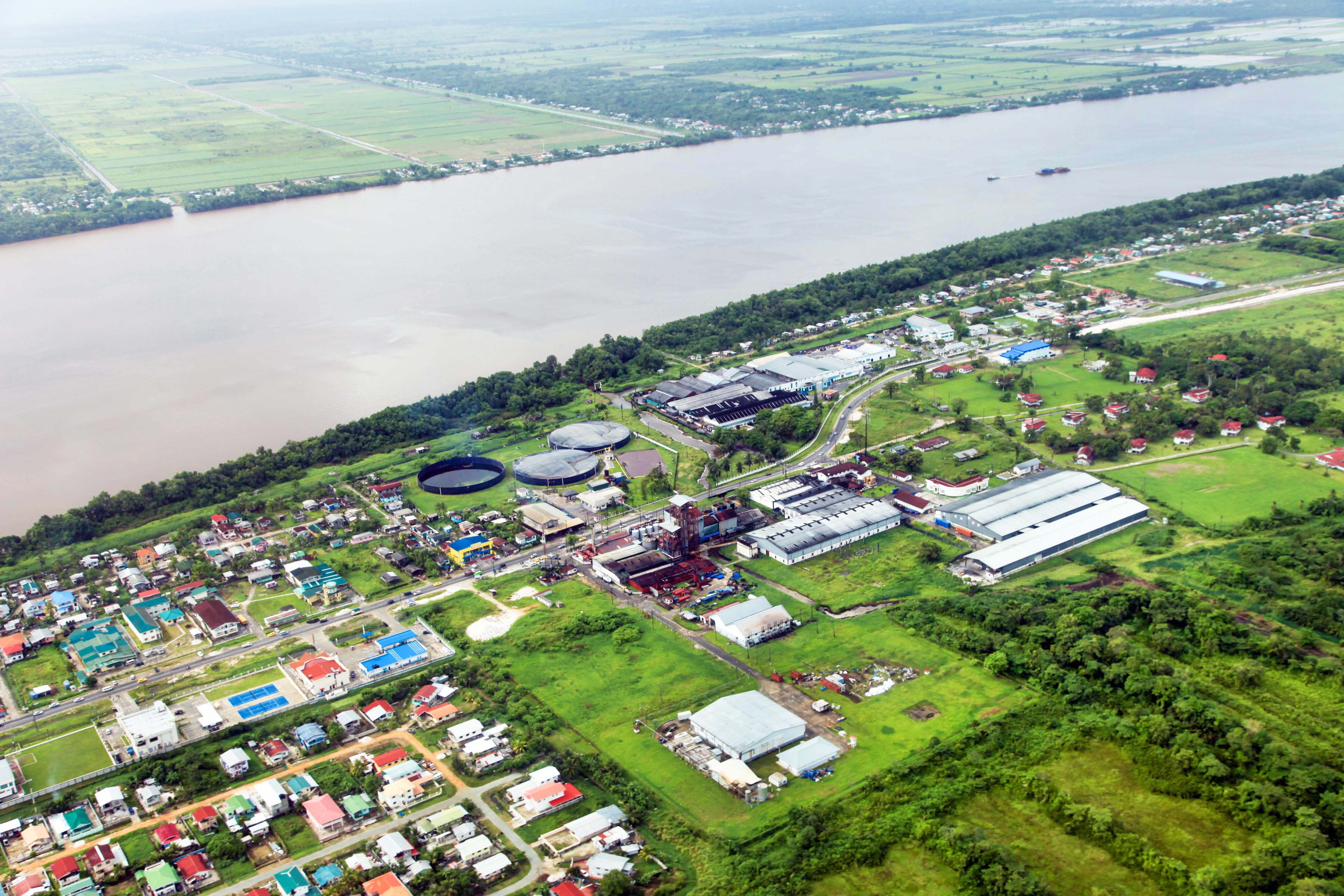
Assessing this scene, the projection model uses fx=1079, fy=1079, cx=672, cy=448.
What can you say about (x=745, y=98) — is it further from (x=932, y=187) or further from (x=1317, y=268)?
(x=1317, y=268)

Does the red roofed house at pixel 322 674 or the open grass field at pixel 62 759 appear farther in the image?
the red roofed house at pixel 322 674

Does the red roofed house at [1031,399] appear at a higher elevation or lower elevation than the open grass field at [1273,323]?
lower

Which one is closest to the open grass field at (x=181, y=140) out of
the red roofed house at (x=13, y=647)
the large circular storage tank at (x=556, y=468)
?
the large circular storage tank at (x=556, y=468)

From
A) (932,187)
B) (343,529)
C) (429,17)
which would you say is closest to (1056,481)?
(343,529)

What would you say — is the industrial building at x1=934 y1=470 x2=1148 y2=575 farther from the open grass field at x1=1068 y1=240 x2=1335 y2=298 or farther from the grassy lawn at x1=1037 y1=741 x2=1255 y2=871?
the open grass field at x1=1068 y1=240 x2=1335 y2=298

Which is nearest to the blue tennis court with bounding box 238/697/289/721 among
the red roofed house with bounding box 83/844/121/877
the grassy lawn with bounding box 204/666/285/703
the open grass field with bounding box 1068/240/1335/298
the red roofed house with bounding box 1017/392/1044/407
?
the grassy lawn with bounding box 204/666/285/703

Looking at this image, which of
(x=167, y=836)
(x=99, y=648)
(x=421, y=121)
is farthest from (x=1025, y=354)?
(x=421, y=121)

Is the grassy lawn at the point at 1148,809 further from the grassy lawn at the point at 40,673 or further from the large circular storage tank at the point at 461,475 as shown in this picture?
the grassy lawn at the point at 40,673
